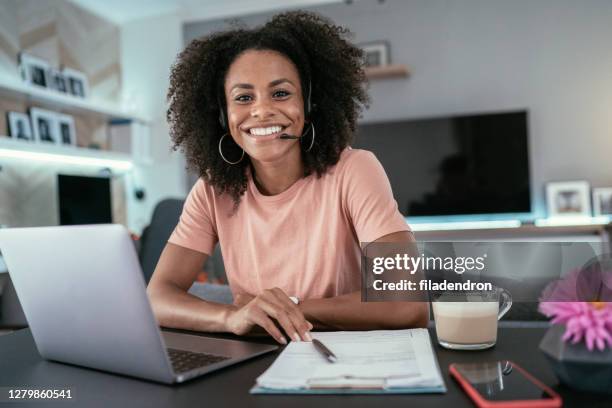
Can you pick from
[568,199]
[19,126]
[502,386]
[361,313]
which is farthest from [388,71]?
[502,386]

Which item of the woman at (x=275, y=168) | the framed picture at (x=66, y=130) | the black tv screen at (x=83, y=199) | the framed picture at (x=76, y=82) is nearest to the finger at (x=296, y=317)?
the woman at (x=275, y=168)

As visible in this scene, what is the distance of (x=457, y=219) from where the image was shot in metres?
4.30

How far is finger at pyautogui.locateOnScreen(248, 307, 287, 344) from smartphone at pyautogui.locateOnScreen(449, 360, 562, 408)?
29cm

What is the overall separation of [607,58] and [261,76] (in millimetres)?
3688

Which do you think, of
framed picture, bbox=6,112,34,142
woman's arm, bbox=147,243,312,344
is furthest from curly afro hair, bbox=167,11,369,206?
framed picture, bbox=6,112,34,142

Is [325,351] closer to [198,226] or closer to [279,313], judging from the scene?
[279,313]

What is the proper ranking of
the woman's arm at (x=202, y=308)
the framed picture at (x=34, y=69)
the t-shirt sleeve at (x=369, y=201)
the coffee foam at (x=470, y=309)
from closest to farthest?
the coffee foam at (x=470, y=309) < the woman's arm at (x=202, y=308) < the t-shirt sleeve at (x=369, y=201) < the framed picture at (x=34, y=69)

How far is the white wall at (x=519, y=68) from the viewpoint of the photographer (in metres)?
4.06

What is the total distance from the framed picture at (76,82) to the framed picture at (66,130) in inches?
8.4

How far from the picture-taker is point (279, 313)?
0.85 m

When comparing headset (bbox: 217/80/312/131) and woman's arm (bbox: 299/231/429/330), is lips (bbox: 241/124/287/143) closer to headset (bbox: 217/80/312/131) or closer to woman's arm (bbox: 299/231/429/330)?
headset (bbox: 217/80/312/131)

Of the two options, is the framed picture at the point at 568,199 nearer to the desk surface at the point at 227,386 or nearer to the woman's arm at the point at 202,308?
the woman's arm at the point at 202,308

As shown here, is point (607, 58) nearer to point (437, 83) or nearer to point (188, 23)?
point (437, 83)

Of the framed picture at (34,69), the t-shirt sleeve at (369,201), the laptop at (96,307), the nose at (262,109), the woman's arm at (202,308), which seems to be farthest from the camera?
the framed picture at (34,69)
